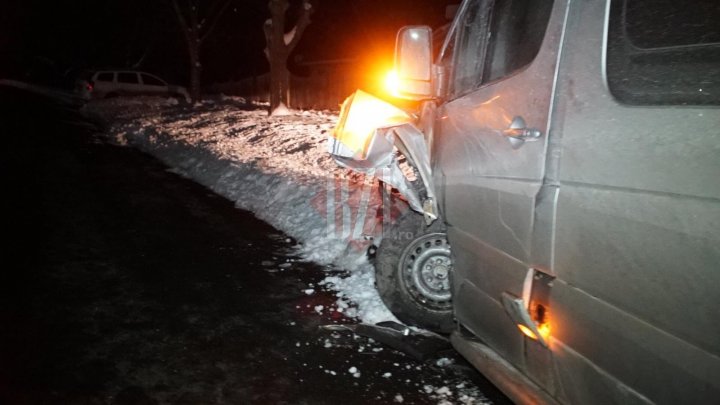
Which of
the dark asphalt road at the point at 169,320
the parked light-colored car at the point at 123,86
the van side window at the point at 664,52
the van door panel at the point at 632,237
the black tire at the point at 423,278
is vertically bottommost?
the dark asphalt road at the point at 169,320

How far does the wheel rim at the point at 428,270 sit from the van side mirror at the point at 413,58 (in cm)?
110

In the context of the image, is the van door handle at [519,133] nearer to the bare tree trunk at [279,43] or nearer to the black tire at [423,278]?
the black tire at [423,278]

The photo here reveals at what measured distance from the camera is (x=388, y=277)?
442 cm

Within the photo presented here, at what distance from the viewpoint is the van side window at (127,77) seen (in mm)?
26609

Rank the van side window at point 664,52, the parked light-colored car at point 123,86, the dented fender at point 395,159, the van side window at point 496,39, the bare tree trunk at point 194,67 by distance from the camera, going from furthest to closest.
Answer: the parked light-colored car at point 123,86, the bare tree trunk at point 194,67, the dented fender at point 395,159, the van side window at point 496,39, the van side window at point 664,52

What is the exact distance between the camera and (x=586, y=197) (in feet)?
7.11

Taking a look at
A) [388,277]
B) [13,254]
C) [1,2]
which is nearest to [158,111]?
[13,254]

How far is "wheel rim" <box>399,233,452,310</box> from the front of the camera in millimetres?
4145

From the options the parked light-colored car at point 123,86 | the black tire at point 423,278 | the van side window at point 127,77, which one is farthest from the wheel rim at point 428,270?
the van side window at point 127,77

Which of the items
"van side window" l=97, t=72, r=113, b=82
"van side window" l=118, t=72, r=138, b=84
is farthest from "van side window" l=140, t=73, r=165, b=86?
"van side window" l=97, t=72, r=113, b=82

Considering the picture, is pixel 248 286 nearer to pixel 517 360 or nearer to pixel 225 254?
pixel 225 254

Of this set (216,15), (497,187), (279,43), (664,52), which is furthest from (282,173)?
(216,15)

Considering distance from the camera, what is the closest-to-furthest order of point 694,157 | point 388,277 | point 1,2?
point 694,157, point 388,277, point 1,2

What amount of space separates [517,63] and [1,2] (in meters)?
52.4
